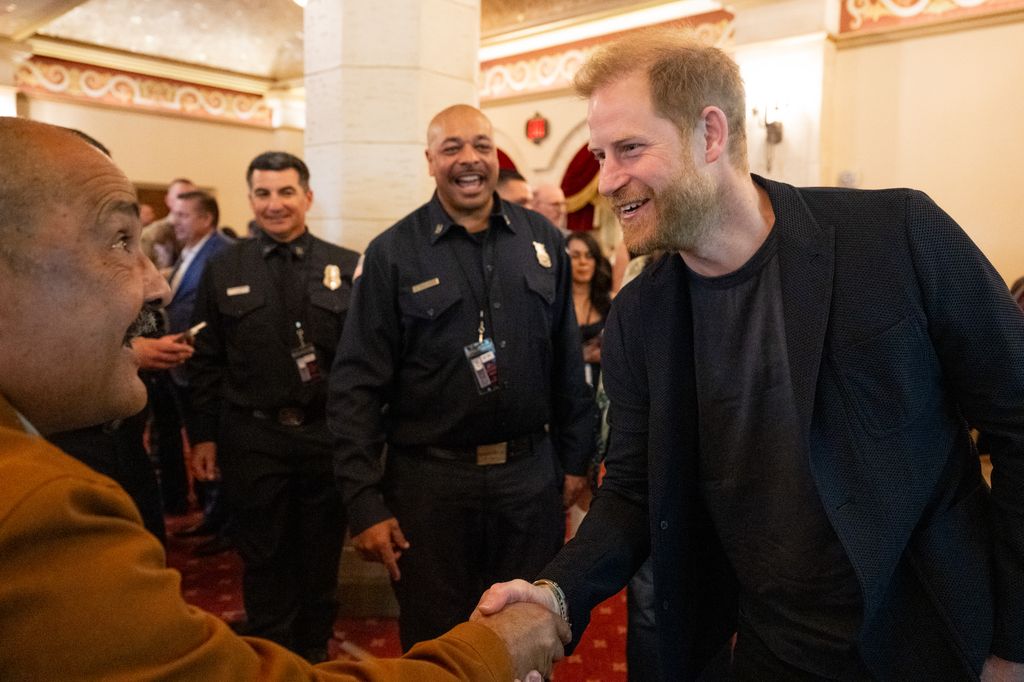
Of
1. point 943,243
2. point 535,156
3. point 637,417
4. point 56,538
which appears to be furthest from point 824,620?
point 535,156

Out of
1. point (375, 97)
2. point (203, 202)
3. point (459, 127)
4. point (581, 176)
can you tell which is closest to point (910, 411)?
point (459, 127)

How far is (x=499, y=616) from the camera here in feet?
4.52

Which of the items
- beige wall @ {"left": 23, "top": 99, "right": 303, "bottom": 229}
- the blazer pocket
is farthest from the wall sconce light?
beige wall @ {"left": 23, "top": 99, "right": 303, "bottom": 229}

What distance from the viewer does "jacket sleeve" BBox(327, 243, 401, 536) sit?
7.69ft

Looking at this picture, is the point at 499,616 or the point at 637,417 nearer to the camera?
the point at 499,616

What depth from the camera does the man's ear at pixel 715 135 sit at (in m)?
1.43

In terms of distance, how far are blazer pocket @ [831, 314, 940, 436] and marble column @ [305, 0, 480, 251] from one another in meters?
2.28

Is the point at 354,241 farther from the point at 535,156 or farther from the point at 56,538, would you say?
the point at 535,156

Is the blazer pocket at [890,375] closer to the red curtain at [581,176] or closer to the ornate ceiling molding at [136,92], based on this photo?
the red curtain at [581,176]

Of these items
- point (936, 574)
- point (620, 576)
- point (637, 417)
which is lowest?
point (620, 576)

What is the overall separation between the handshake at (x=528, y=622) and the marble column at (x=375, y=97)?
2.15 meters

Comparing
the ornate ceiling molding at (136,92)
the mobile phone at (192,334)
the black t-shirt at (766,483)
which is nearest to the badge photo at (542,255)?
the black t-shirt at (766,483)

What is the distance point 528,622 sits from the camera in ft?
4.52

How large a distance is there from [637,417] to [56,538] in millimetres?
1105
